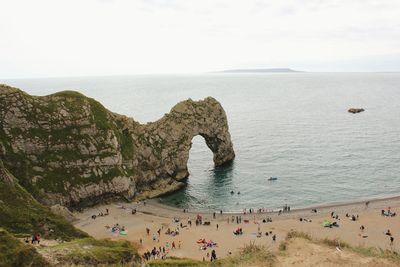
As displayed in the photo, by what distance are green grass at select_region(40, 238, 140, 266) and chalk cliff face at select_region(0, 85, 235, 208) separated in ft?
105

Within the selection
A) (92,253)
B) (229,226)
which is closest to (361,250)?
(92,253)

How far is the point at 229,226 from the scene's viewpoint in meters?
59.7

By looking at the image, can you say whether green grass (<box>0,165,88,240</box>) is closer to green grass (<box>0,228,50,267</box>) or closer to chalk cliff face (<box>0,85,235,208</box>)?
chalk cliff face (<box>0,85,235,208</box>)

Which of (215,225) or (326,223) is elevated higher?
(326,223)

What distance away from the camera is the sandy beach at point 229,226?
173 ft

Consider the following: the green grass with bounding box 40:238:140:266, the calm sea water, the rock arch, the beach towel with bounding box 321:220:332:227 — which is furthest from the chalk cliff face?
the green grass with bounding box 40:238:140:266

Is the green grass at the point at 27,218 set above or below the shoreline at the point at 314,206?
above

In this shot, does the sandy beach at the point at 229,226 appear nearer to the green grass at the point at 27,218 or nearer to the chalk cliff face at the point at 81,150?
the chalk cliff face at the point at 81,150

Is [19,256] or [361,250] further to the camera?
[361,250]

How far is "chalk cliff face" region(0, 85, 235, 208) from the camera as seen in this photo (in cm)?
6259

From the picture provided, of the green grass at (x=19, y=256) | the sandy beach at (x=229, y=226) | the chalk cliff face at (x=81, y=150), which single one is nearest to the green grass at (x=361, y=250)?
the green grass at (x=19, y=256)

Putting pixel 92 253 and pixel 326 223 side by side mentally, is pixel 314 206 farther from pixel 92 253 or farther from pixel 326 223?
pixel 92 253

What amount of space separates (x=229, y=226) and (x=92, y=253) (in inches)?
1302

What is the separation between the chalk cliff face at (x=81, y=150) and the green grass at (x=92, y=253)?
105ft
